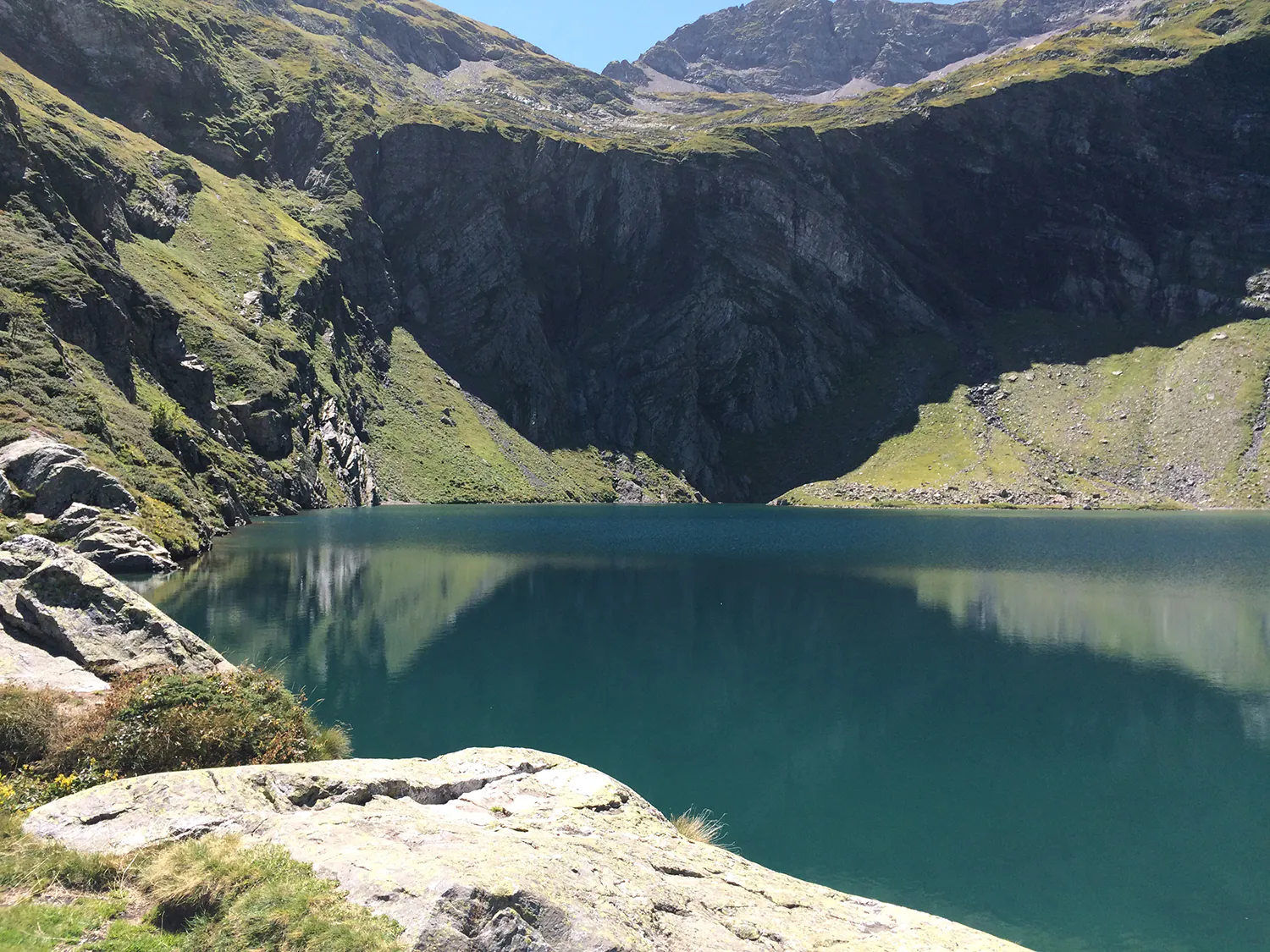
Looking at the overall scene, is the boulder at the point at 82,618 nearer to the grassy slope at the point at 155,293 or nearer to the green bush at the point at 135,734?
the green bush at the point at 135,734

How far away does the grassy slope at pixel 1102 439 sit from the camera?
162125 mm

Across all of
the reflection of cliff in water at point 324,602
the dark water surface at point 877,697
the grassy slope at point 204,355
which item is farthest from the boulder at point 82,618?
the grassy slope at point 204,355

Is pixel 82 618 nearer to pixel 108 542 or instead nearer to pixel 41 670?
pixel 41 670

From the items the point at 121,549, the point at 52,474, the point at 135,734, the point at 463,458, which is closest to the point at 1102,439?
the point at 463,458

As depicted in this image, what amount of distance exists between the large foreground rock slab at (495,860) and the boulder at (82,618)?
977 centimetres

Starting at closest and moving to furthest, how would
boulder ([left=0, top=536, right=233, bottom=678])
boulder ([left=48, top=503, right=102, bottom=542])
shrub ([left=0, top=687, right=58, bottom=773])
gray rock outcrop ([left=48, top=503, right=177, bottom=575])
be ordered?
shrub ([left=0, top=687, right=58, bottom=773]), boulder ([left=0, top=536, right=233, bottom=678]), boulder ([left=48, top=503, right=102, bottom=542]), gray rock outcrop ([left=48, top=503, right=177, bottom=575])

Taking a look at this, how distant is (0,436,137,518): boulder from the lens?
2072 inches

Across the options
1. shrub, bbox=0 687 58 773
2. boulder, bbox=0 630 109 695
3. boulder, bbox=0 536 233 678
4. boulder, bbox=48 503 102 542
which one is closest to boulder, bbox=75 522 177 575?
boulder, bbox=48 503 102 542

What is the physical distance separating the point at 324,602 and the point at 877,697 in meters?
35.1

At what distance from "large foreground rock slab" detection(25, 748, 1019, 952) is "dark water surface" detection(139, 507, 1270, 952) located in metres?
7.52

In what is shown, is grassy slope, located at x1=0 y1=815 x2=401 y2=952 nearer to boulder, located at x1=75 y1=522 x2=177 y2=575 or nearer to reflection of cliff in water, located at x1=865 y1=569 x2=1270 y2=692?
reflection of cliff in water, located at x1=865 y1=569 x2=1270 y2=692

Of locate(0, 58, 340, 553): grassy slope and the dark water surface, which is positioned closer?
the dark water surface

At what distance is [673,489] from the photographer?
195m

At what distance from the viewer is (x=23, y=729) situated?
14102 millimetres
